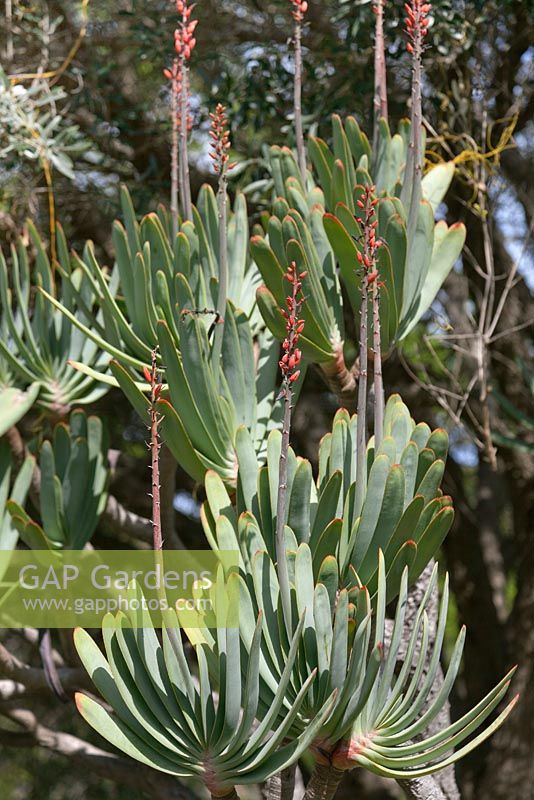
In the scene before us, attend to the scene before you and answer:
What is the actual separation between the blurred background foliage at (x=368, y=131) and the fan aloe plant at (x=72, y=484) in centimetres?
76

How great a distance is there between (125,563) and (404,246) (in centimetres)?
127

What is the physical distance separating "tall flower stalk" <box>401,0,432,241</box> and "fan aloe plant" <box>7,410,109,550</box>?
2.84ft

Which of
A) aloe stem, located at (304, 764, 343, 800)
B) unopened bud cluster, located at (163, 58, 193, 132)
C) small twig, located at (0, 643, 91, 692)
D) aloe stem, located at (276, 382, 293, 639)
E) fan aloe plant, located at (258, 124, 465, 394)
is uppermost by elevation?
unopened bud cluster, located at (163, 58, 193, 132)

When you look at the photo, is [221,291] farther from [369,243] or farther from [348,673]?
[348,673]

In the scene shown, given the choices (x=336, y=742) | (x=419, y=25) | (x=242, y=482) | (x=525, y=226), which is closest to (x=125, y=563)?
(x=242, y=482)

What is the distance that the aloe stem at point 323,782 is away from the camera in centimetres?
133

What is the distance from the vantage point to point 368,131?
8.56ft

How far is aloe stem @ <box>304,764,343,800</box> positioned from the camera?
4.38 ft

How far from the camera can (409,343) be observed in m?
4.15

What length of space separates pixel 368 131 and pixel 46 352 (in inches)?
44.6

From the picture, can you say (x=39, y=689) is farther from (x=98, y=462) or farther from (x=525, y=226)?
(x=525, y=226)

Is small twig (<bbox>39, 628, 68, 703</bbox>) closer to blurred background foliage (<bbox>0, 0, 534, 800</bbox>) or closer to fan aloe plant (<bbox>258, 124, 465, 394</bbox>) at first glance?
fan aloe plant (<bbox>258, 124, 465, 394</bbox>)

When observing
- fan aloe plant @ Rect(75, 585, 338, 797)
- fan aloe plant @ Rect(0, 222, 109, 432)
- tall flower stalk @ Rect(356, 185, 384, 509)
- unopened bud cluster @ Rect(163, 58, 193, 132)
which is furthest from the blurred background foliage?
fan aloe plant @ Rect(75, 585, 338, 797)

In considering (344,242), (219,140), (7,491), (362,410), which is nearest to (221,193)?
(219,140)
